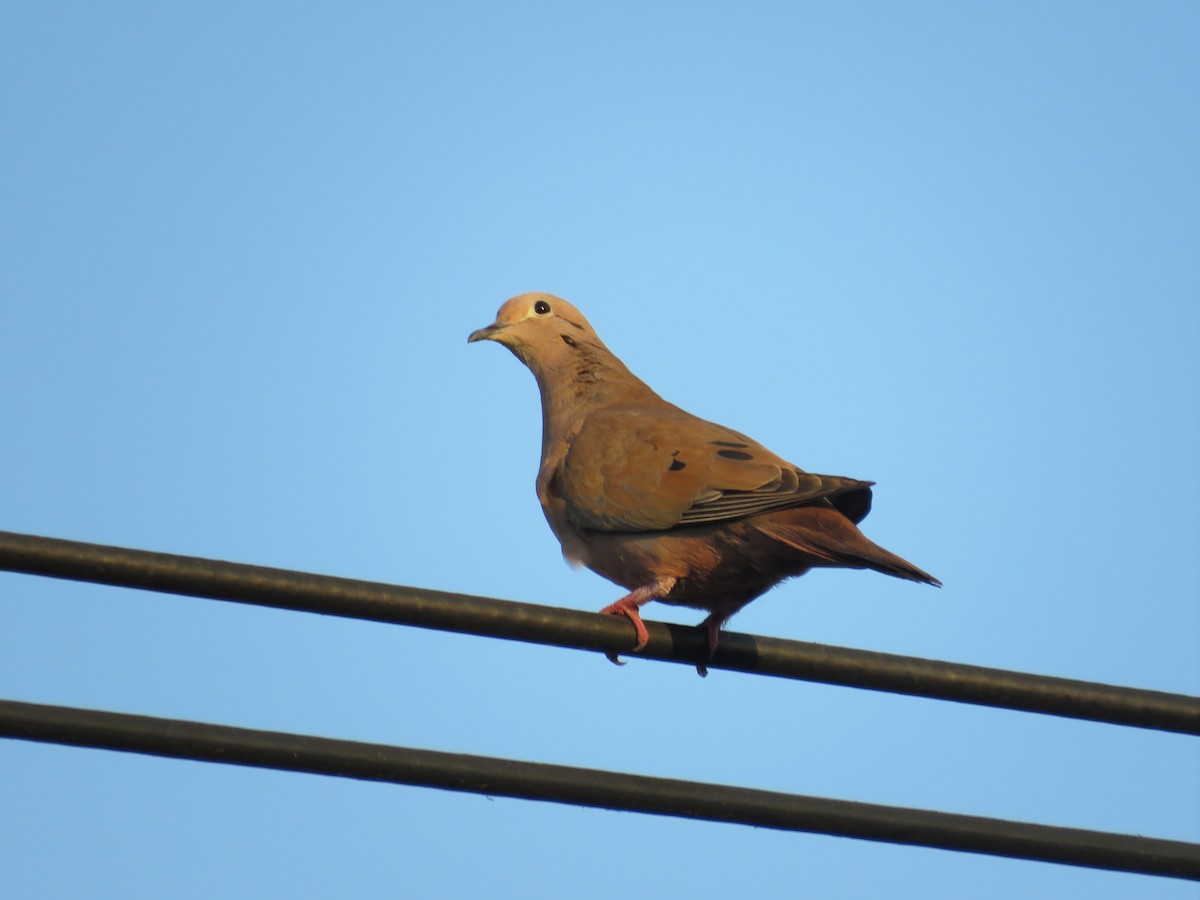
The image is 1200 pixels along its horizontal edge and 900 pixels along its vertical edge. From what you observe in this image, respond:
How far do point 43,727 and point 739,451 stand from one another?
124 inches

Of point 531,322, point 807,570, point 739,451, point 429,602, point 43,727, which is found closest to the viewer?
point 43,727

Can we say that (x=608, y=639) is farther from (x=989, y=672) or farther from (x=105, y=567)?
(x=105, y=567)

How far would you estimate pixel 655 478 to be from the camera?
563 centimetres

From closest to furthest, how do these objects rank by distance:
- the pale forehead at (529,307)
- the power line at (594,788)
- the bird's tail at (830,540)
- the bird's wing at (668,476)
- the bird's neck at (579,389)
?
the power line at (594,788), the bird's tail at (830,540), the bird's wing at (668,476), the bird's neck at (579,389), the pale forehead at (529,307)

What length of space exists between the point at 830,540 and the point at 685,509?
30.9 inches

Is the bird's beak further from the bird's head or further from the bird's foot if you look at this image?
the bird's foot

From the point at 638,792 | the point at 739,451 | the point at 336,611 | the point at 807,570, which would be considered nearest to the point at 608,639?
the point at 638,792

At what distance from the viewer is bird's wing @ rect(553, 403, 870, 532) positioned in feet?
16.8

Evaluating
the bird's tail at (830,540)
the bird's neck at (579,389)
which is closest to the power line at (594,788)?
the bird's tail at (830,540)

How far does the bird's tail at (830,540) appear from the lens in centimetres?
425

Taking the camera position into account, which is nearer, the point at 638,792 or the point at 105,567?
the point at 105,567

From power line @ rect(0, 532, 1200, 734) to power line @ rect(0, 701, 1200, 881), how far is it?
28 cm

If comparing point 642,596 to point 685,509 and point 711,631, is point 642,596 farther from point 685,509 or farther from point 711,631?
point 711,631

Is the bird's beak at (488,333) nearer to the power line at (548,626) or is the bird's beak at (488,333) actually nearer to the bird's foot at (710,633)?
the bird's foot at (710,633)
